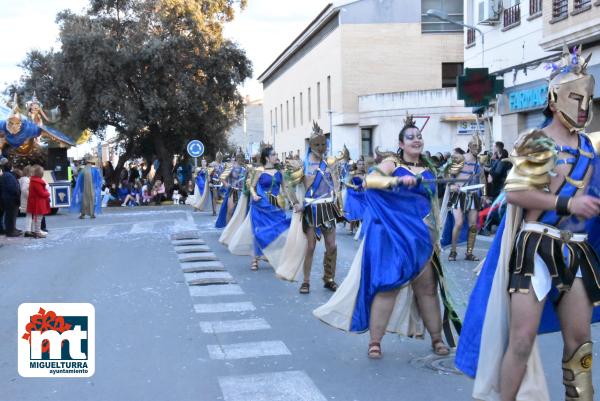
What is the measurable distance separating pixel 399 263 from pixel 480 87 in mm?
18151

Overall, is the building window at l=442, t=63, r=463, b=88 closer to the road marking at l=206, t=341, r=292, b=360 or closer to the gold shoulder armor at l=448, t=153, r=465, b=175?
the gold shoulder armor at l=448, t=153, r=465, b=175

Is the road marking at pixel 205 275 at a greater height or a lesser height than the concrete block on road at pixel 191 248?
lesser

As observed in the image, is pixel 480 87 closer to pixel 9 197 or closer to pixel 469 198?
pixel 469 198

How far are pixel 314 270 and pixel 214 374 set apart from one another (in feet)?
19.0

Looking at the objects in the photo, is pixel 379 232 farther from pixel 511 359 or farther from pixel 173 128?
pixel 173 128

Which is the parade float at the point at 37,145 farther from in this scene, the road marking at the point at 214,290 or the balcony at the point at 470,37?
the balcony at the point at 470,37

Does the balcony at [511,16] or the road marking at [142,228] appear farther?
the balcony at [511,16]

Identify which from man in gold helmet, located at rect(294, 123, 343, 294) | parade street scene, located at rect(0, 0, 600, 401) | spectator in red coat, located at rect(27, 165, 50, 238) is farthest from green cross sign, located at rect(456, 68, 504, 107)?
man in gold helmet, located at rect(294, 123, 343, 294)

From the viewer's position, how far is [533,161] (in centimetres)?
378

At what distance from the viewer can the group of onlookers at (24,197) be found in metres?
17.6

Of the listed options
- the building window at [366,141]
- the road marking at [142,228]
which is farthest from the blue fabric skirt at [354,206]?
the building window at [366,141]

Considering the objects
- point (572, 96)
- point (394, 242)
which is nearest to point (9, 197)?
point (394, 242)

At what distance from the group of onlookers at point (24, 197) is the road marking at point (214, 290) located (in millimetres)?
9212

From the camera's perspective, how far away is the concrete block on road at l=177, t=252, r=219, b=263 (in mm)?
12711
